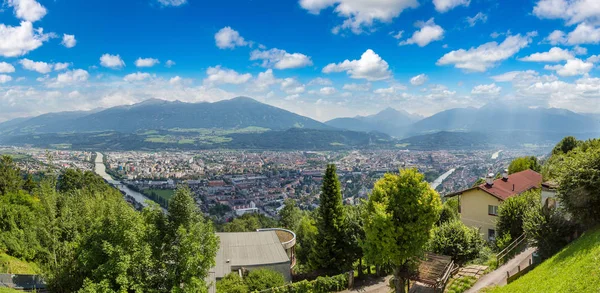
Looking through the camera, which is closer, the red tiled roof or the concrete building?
the concrete building

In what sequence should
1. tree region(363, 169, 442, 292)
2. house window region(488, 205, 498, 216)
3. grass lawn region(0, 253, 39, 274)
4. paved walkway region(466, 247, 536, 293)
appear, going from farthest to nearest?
house window region(488, 205, 498, 216), grass lawn region(0, 253, 39, 274), tree region(363, 169, 442, 292), paved walkway region(466, 247, 536, 293)

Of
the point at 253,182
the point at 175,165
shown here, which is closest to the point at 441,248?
the point at 253,182

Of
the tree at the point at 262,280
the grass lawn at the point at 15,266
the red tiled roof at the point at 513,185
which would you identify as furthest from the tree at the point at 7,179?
the red tiled roof at the point at 513,185

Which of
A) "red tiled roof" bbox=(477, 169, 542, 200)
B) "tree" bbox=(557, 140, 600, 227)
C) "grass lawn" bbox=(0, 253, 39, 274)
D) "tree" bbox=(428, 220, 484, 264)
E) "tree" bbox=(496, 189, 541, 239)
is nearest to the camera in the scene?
"tree" bbox=(557, 140, 600, 227)

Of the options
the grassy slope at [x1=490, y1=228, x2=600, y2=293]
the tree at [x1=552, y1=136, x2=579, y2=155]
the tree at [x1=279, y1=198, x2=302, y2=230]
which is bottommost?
the tree at [x1=279, y1=198, x2=302, y2=230]

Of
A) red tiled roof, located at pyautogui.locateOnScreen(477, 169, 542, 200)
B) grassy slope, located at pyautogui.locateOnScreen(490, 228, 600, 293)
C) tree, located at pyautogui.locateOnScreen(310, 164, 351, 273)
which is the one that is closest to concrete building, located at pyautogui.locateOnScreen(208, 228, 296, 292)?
tree, located at pyautogui.locateOnScreen(310, 164, 351, 273)

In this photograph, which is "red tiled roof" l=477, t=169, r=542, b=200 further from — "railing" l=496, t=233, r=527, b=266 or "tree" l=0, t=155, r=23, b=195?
"tree" l=0, t=155, r=23, b=195

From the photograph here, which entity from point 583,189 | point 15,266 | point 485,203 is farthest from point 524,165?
point 15,266

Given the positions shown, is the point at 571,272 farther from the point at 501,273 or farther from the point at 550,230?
→ the point at 501,273
